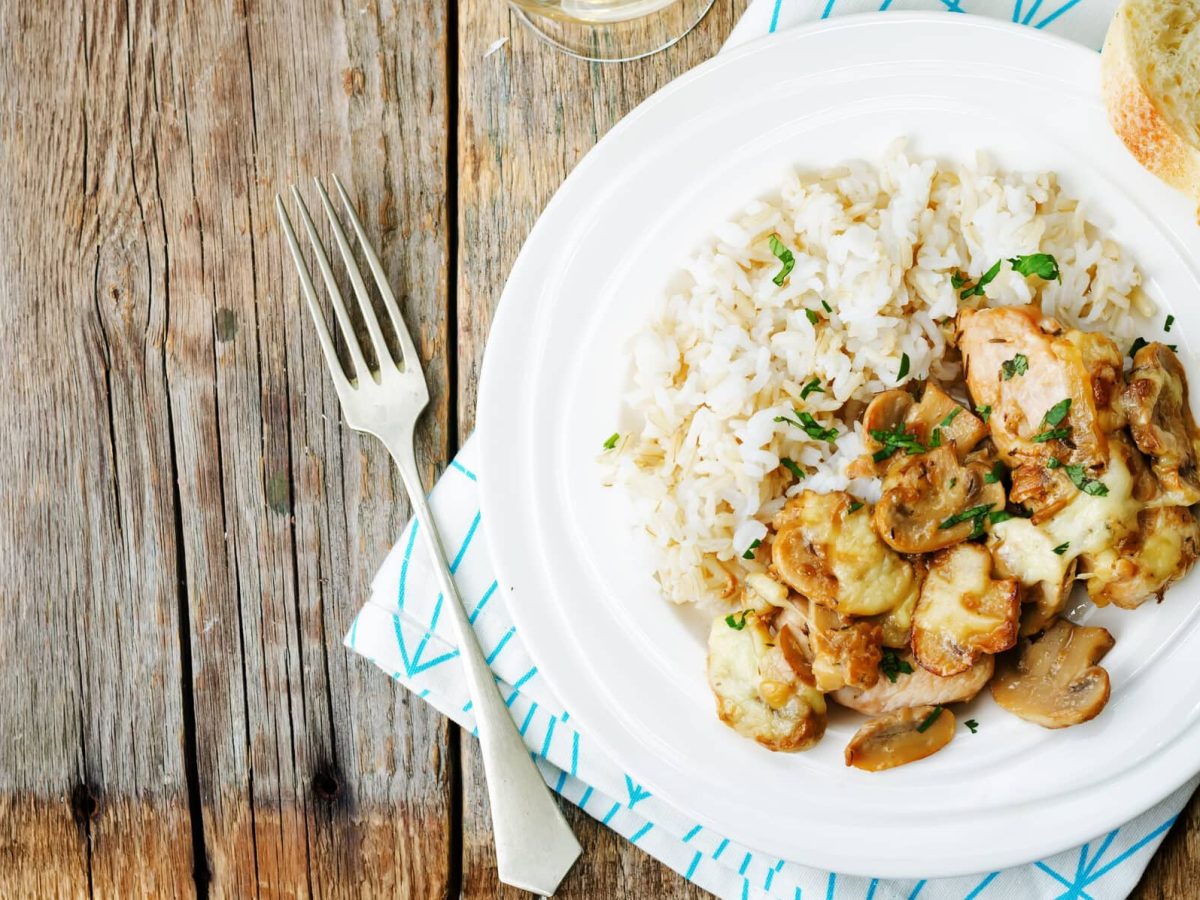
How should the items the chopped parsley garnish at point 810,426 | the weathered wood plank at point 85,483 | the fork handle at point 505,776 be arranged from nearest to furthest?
the chopped parsley garnish at point 810,426 → the fork handle at point 505,776 → the weathered wood plank at point 85,483

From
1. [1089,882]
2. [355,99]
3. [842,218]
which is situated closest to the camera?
[842,218]

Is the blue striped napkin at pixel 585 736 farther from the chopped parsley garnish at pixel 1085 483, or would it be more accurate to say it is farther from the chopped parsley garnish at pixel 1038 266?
the chopped parsley garnish at pixel 1085 483

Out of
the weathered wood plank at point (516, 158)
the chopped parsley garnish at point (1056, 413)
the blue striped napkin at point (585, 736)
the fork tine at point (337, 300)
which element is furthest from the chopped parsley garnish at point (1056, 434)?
the fork tine at point (337, 300)

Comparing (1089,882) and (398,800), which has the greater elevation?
(1089,882)

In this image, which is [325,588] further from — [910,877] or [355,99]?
[910,877]

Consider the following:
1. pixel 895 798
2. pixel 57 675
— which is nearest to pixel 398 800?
pixel 57 675
